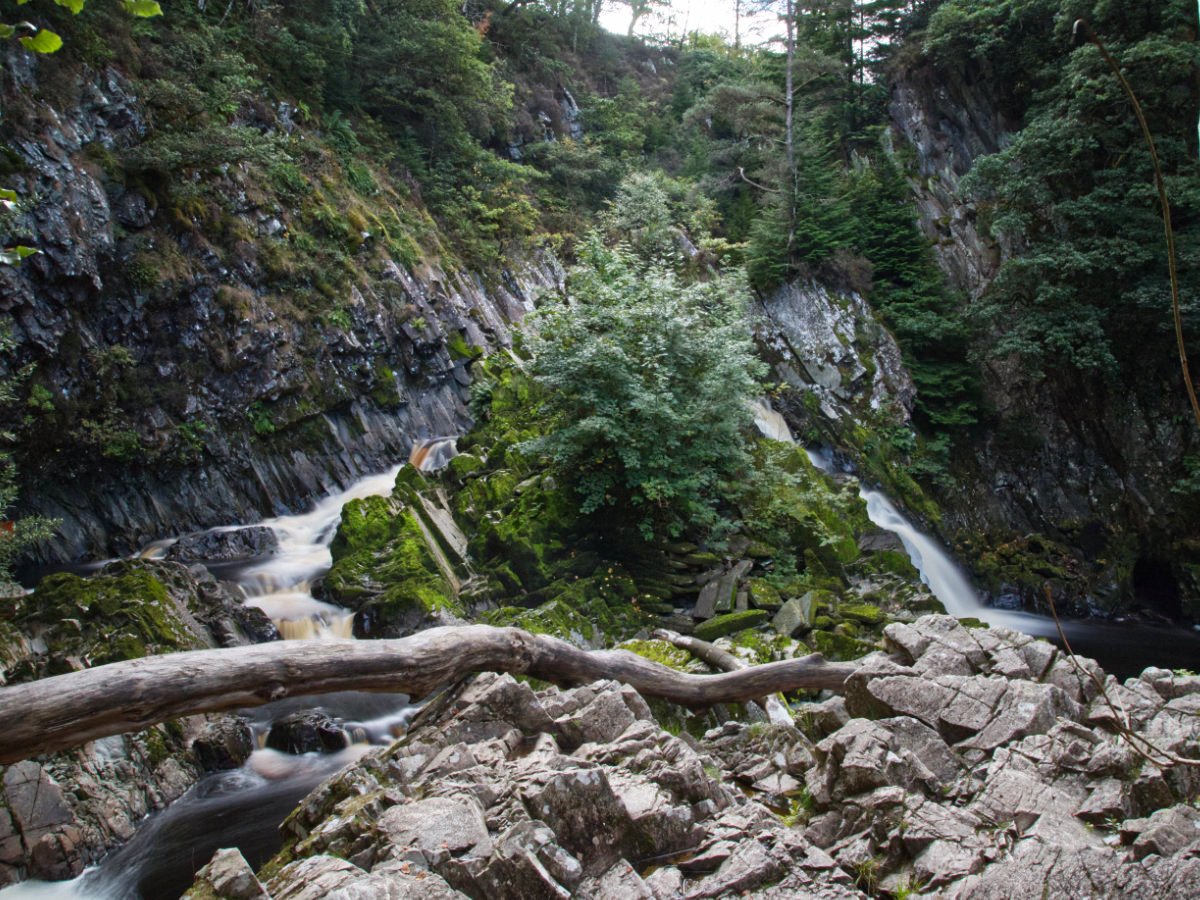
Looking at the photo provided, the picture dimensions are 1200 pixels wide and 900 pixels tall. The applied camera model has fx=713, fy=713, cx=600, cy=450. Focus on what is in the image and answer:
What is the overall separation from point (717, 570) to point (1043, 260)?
1117cm

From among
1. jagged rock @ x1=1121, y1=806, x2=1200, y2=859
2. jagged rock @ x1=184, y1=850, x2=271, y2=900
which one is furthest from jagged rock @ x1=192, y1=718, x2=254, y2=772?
jagged rock @ x1=1121, y1=806, x2=1200, y2=859

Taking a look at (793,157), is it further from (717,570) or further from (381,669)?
(381,669)

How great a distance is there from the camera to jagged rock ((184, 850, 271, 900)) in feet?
9.71

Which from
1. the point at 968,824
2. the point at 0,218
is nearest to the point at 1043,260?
the point at 968,824

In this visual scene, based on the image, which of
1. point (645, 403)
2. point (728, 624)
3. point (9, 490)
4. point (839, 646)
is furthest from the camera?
point (645, 403)

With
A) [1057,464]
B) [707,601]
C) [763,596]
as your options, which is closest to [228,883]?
[707,601]

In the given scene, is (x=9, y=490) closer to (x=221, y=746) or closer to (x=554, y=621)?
(x=221, y=746)

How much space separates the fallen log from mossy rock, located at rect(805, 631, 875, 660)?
201cm

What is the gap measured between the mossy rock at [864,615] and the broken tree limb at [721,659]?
289cm

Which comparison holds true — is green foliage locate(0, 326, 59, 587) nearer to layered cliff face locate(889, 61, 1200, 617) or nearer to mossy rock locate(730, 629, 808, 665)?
mossy rock locate(730, 629, 808, 665)

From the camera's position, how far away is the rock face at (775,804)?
3160 millimetres

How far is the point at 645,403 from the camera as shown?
32.0ft

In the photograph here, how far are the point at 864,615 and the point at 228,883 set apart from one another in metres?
8.55

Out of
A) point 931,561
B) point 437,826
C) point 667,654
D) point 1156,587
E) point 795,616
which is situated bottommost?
point 1156,587
